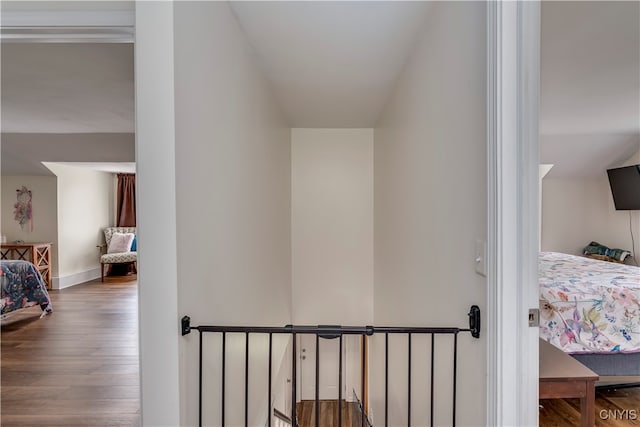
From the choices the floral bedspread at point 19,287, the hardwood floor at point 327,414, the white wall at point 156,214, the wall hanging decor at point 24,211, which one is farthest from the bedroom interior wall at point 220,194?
the wall hanging decor at point 24,211

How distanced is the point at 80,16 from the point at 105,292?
4955 mm

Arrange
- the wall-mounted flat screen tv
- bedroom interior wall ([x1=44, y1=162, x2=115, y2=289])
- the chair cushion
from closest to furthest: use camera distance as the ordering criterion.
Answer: the wall-mounted flat screen tv, bedroom interior wall ([x1=44, y1=162, x2=115, y2=289]), the chair cushion

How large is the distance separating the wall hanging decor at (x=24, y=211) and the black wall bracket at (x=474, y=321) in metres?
6.48

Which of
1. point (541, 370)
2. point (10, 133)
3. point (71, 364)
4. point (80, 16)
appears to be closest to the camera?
point (80, 16)

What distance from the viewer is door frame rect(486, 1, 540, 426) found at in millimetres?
950

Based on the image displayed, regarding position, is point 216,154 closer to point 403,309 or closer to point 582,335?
point 403,309

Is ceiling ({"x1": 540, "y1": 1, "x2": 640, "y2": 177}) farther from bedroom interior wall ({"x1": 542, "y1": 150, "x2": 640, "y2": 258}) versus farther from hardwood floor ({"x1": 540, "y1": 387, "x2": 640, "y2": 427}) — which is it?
hardwood floor ({"x1": 540, "y1": 387, "x2": 640, "y2": 427})

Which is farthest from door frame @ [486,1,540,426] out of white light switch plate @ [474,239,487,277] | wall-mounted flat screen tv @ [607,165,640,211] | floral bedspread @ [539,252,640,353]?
wall-mounted flat screen tv @ [607,165,640,211]

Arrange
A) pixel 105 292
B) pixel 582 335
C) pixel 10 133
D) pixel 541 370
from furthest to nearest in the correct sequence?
1. pixel 105 292
2. pixel 10 133
3. pixel 582 335
4. pixel 541 370

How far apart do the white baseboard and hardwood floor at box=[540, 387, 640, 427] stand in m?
6.40

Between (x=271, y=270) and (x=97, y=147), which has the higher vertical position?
(x=97, y=147)

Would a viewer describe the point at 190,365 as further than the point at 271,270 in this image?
No

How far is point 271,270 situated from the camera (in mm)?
2730

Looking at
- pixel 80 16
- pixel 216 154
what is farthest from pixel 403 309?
pixel 80 16
